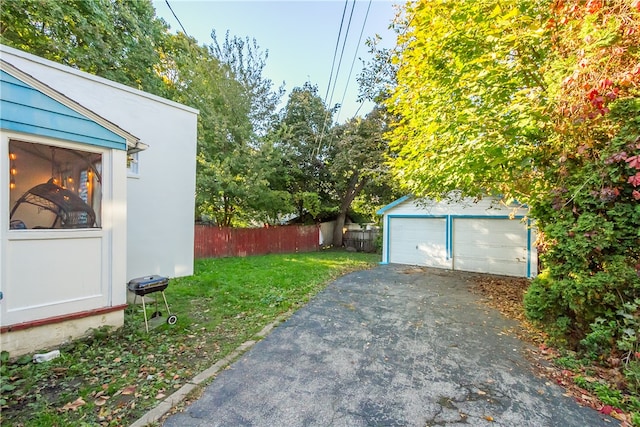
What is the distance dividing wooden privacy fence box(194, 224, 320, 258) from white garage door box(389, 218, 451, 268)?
5296mm

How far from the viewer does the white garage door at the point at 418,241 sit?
32.6 feet

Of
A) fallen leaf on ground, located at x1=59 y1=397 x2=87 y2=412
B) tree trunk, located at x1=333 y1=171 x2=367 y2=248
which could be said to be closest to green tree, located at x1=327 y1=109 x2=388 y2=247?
tree trunk, located at x1=333 y1=171 x2=367 y2=248

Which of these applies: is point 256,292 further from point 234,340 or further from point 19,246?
point 19,246

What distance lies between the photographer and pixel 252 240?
497 inches

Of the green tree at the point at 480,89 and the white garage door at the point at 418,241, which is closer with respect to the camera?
the green tree at the point at 480,89

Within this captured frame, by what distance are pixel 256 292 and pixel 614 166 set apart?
5881mm

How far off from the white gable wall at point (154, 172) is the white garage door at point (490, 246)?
→ 27.6ft

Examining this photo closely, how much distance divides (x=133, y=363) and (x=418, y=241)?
9220 mm

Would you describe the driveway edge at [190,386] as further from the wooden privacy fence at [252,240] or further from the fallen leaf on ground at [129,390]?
the wooden privacy fence at [252,240]

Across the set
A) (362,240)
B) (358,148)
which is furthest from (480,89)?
(362,240)

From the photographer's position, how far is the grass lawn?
232 centimetres

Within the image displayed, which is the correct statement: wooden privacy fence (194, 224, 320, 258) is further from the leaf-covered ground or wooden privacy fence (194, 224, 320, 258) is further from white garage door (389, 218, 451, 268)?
the leaf-covered ground

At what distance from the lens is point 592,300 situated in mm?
3230

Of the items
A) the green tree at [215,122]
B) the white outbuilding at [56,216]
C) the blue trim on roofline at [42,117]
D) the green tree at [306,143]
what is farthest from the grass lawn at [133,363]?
the green tree at [306,143]
